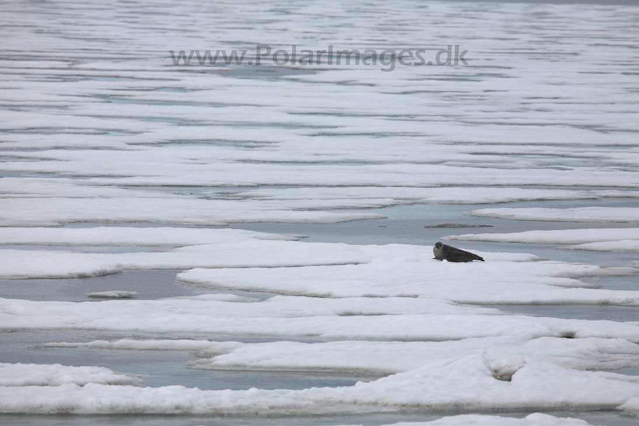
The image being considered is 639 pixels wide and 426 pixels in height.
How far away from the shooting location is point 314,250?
6.52 metres

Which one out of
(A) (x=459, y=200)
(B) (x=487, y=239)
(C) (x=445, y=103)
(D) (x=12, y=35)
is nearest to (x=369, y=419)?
(B) (x=487, y=239)

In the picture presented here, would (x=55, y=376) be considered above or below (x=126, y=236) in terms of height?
below

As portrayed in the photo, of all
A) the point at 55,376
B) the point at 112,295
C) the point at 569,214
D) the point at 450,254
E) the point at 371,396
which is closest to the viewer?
the point at 371,396

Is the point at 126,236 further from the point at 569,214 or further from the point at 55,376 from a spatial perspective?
the point at 55,376

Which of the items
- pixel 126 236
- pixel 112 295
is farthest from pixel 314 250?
pixel 112 295

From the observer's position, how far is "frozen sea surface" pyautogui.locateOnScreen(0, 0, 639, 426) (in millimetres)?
4207

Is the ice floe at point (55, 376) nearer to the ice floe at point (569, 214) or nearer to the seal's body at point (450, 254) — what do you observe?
the seal's body at point (450, 254)

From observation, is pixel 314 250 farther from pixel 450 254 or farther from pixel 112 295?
pixel 112 295

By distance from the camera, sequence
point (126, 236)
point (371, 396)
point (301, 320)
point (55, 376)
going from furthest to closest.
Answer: point (126, 236) → point (301, 320) → point (55, 376) → point (371, 396)

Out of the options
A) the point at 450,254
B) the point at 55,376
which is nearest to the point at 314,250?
the point at 450,254

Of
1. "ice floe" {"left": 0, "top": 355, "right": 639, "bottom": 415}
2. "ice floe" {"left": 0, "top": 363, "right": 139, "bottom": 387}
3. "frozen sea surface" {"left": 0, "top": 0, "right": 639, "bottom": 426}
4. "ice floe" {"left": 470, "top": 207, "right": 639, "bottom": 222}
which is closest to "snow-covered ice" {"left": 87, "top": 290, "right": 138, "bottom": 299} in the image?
"frozen sea surface" {"left": 0, "top": 0, "right": 639, "bottom": 426}

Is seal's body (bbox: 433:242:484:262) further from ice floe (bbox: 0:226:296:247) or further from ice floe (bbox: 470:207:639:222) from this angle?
ice floe (bbox: 470:207:639:222)

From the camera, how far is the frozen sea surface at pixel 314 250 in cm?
421

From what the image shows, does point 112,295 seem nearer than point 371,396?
No
